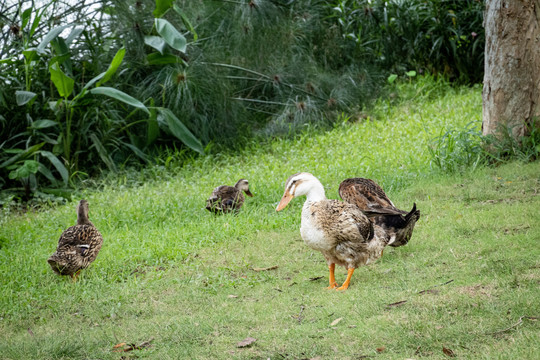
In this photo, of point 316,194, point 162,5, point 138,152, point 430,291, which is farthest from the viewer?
point 138,152

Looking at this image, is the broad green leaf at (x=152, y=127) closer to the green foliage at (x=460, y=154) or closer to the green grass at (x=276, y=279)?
the green grass at (x=276, y=279)

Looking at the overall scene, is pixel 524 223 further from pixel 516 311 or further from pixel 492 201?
pixel 516 311

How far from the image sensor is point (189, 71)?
1101 centimetres

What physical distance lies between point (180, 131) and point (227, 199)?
3.25 meters

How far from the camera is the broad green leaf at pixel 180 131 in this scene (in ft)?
34.0

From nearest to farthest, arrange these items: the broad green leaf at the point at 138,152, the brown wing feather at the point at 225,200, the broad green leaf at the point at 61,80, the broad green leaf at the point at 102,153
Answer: the brown wing feather at the point at 225,200 → the broad green leaf at the point at 61,80 → the broad green leaf at the point at 102,153 → the broad green leaf at the point at 138,152

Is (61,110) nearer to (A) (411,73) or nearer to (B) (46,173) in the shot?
(B) (46,173)

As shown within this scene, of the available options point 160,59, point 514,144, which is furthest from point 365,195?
point 160,59

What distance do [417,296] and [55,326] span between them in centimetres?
282

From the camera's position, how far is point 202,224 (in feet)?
23.2

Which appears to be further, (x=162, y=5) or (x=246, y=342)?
(x=162, y=5)

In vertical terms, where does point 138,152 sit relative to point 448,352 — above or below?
below

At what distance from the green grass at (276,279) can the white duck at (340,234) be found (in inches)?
8.8

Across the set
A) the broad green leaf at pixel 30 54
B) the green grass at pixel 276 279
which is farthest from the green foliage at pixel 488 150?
the broad green leaf at pixel 30 54
